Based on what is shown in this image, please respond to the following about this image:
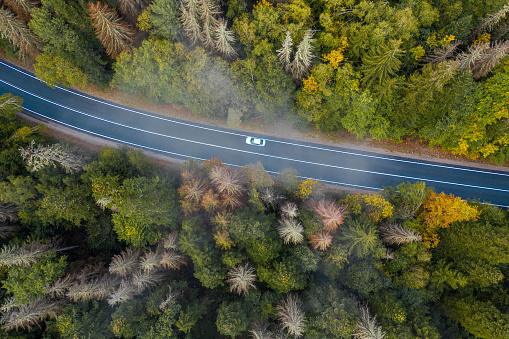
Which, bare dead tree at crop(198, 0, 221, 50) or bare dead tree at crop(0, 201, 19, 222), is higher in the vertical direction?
bare dead tree at crop(198, 0, 221, 50)

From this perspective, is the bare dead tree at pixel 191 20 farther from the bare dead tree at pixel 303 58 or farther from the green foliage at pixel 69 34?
the green foliage at pixel 69 34

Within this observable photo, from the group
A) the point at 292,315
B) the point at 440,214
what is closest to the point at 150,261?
the point at 292,315

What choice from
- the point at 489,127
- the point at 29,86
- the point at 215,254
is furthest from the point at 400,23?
the point at 29,86

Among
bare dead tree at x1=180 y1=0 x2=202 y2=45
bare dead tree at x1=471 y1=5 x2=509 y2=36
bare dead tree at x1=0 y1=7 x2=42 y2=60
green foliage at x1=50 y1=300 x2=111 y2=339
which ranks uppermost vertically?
bare dead tree at x1=471 y1=5 x2=509 y2=36

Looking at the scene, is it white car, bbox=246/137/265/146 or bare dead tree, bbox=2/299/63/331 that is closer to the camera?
bare dead tree, bbox=2/299/63/331

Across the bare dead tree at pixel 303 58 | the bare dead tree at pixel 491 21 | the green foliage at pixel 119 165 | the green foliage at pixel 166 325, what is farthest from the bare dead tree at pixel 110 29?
the bare dead tree at pixel 491 21

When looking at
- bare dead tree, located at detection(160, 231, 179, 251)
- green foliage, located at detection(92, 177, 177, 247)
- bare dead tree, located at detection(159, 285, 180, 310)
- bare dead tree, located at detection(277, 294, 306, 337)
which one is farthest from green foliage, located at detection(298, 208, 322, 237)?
bare dead tree, located at detection(159, 285, 180, 310)

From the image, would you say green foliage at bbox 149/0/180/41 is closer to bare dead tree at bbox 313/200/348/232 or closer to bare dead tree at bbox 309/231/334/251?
bare dead tree at bbox 313/200/348/232
